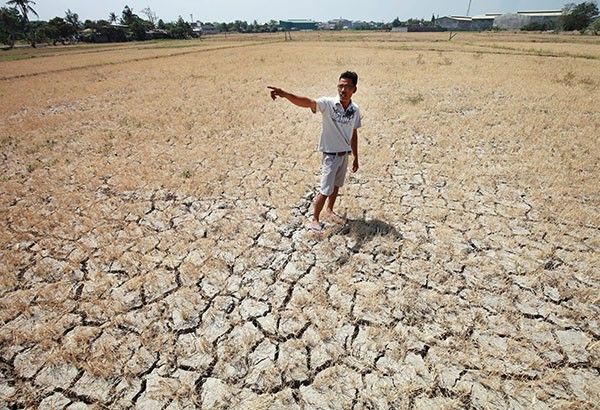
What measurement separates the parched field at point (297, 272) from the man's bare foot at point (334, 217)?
0.14 metres

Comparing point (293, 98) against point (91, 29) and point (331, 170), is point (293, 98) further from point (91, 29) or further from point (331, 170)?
point (91, 29)

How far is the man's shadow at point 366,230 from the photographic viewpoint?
3602mm

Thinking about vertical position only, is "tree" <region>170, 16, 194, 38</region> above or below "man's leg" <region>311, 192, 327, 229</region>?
above

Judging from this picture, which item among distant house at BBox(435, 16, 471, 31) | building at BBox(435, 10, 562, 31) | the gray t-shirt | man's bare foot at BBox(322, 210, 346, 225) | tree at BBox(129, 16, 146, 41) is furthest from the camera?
distant house at BBox(435, 16, 471, 31)

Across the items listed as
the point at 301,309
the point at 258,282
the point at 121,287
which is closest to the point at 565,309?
the point at 301,309

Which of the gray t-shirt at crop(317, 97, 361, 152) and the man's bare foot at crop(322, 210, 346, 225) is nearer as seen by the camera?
the gray t-shirt at crop(317, 97, 361, 152)

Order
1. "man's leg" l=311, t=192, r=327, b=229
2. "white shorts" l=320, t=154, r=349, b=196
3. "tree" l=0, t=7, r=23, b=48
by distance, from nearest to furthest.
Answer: "white shorts" l=320, t=154, r=349, b=196 < "man's leg" l=311, t=192, r=327, b=229 < "tree" l=0, t=7, r=23, b=48

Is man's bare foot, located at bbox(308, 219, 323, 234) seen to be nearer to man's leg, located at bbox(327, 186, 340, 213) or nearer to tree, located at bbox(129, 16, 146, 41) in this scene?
man's leg, located at bbox(327, 186, 340, 213)

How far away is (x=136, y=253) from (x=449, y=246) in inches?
132

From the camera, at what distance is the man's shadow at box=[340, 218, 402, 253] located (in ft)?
11.8

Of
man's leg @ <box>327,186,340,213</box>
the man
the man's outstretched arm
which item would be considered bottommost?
man's leg @ <box>327,186,340,213</box>

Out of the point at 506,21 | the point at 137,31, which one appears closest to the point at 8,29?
the point at 137,31

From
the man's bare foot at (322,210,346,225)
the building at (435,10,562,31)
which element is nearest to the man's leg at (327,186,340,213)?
the man's bare foot at (322,210,346,225)

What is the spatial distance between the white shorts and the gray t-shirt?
99mm
